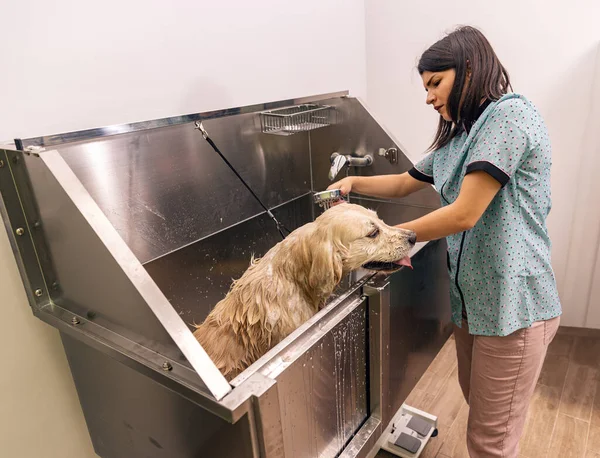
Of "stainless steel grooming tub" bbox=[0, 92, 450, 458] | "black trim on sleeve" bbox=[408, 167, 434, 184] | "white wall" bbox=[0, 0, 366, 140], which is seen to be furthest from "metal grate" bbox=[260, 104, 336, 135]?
"black trim on sleeve" bbox=[408, 167, 434, 184]

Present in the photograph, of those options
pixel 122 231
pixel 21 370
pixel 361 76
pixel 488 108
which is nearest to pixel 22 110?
pixel 122 231

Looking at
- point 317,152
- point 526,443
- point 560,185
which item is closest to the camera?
point 526,443

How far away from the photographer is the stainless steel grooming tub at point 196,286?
2.84ft

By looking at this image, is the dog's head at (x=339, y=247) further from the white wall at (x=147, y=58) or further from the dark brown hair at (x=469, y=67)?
the white wall at (x=147, y=58)

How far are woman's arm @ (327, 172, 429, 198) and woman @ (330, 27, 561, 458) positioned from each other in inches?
6.6

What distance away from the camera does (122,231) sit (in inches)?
54.9

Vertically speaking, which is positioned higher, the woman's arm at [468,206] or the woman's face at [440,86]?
the woman's face at [440,86]

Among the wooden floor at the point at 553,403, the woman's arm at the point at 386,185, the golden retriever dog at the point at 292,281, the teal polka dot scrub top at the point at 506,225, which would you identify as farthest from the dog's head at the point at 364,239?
the wooden floor at the point at 553,403

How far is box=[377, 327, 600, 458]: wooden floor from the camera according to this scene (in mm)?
1779

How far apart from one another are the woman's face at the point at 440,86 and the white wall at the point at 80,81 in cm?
83

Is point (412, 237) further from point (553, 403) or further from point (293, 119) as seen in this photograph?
point (553, 403)

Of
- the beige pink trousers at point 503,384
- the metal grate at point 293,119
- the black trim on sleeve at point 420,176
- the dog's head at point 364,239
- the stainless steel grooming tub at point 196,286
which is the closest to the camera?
the stainless steel grooming tub at point 196,286

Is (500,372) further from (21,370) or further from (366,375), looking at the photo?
(21,370)

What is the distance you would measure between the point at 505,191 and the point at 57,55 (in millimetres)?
1292
